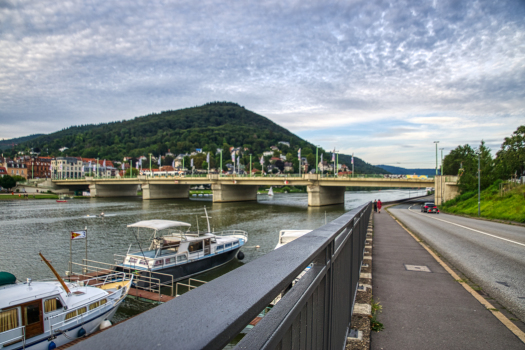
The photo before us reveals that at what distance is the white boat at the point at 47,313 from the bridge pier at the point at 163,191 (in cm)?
7526

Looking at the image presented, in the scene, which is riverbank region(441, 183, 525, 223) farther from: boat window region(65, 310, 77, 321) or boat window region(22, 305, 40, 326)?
boat window region(22, 305, 40, 326)

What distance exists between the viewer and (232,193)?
7569 centimetres

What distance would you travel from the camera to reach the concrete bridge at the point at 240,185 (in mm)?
57125

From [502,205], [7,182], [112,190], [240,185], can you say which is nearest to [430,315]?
[502,205]

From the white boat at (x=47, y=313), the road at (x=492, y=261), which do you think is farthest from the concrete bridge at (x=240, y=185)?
the white boat at (x=47, y=313)

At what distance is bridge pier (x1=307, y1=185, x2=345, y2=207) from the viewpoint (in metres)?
62.8

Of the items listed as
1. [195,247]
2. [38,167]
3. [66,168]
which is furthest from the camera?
[66,168]

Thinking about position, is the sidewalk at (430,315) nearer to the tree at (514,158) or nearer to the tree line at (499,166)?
the tree line at (499,166)

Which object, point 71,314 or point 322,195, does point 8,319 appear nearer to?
point 71,314

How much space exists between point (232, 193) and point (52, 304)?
65659mm

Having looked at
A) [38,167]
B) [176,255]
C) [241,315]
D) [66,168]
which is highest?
[38,167]

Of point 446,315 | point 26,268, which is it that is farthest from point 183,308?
point 26,268

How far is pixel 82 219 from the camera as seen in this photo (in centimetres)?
4016

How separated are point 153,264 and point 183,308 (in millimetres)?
16612
